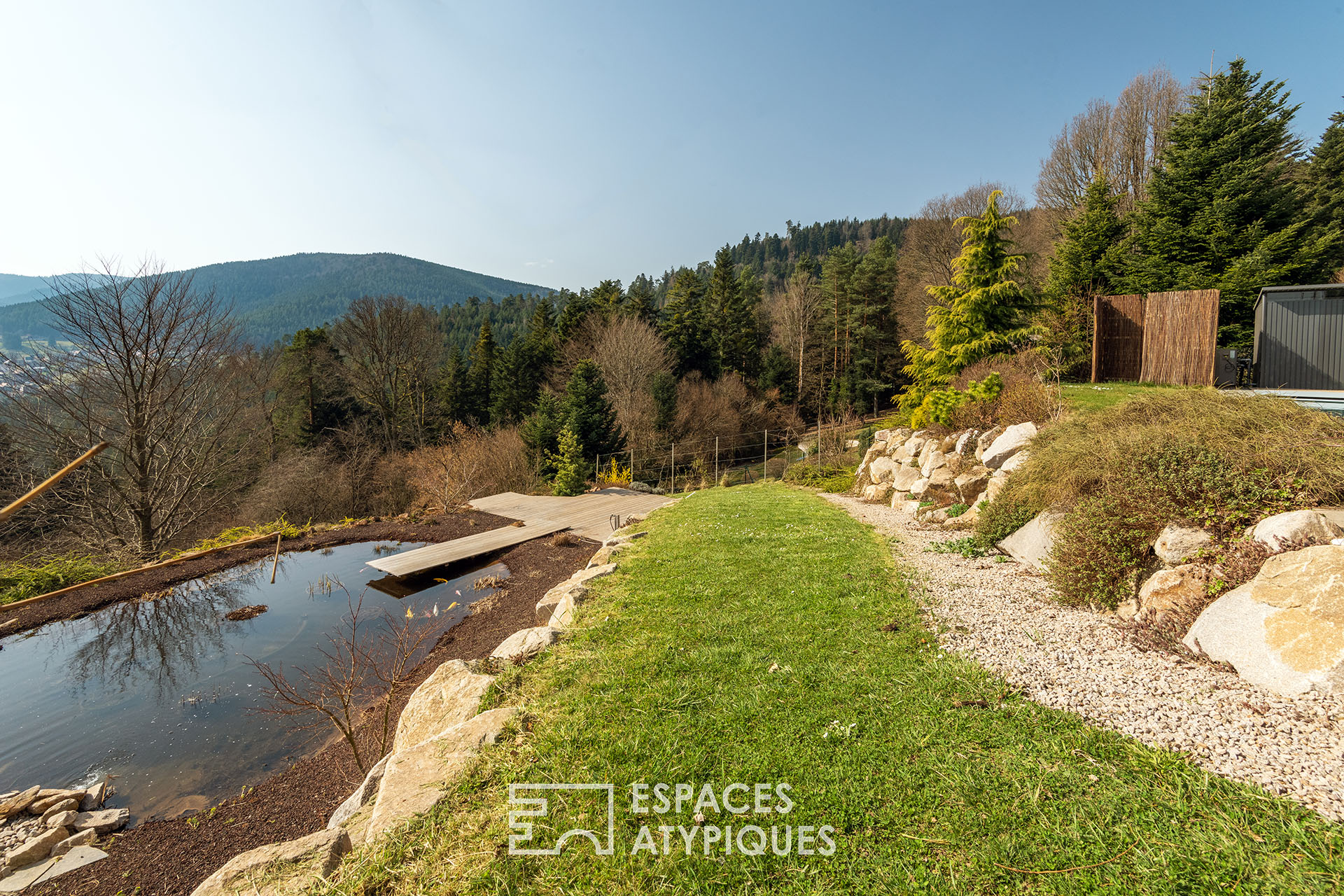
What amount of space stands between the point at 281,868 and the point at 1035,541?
238 inches

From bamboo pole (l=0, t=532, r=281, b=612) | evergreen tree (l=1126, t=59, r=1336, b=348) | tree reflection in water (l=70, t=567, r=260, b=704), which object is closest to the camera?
tree reflection in water (l=70, t=567, r=260, b=704)

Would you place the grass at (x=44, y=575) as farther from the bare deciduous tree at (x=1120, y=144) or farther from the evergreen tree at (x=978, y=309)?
the bare deciduous tree at (x=1120, y=144)

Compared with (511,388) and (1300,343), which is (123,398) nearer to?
(511,388)

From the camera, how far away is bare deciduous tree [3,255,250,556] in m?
8.84

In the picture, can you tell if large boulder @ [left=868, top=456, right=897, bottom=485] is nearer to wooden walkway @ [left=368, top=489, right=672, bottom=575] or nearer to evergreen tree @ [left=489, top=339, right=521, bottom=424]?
wooden walkway @ [left=368, top=489, right=672, bottom=575]

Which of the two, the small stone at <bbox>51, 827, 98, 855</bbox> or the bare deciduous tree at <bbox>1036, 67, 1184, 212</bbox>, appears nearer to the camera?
the small stone at <bbox>51, 827, 98, 855</bbox>

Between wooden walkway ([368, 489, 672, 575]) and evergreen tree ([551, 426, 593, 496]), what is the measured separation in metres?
0.61

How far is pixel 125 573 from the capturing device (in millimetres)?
7184

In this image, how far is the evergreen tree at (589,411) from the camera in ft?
55.1

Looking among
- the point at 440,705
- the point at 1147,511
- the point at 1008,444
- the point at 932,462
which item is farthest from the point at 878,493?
the point at 440,705

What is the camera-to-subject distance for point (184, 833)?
303 centimetres

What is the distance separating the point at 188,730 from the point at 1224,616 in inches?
296

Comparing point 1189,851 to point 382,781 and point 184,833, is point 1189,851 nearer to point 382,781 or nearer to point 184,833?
point 382,781

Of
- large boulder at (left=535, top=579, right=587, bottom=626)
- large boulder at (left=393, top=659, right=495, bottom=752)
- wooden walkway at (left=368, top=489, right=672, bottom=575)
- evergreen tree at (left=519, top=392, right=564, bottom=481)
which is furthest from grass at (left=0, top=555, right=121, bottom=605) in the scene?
evergreen tree at (left=519, top=392, right=564, bottom=481)
